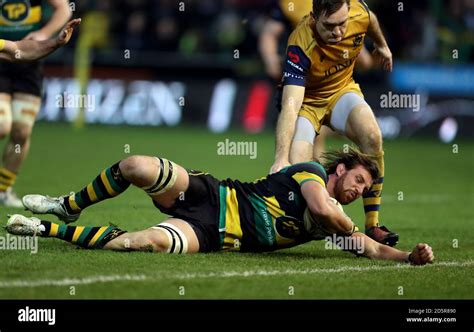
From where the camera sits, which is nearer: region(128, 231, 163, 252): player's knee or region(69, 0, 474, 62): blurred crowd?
region(128, 231, 163, 252): player's knee

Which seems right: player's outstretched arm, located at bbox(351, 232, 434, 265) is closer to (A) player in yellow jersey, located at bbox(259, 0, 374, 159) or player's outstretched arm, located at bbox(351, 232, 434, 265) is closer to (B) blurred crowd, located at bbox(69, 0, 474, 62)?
(A) player in yellow jersey, located at bbox(259, 0, 374, 159)

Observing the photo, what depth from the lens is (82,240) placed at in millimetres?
7562

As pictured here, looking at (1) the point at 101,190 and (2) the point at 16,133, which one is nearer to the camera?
(1) the point at 101,190

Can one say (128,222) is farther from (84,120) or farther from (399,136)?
(84,120)

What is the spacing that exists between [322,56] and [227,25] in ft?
59.0

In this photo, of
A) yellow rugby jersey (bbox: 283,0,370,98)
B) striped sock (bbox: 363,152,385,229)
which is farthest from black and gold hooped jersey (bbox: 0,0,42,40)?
striped sock (bbox: 363,152,385,229)

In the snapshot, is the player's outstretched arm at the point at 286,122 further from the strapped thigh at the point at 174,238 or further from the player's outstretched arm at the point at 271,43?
the player's outstretched arm at the point at 271,43

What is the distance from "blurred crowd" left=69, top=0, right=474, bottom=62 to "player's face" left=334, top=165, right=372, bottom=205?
1648 cm

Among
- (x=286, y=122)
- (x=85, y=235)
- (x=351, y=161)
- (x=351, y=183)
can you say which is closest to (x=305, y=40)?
(x=286, y=122)

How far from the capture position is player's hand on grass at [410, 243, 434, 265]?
739 cm

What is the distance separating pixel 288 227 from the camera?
25.0 ft

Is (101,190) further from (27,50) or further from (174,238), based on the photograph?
(27,50)

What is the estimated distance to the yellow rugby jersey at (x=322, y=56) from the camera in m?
8.97
